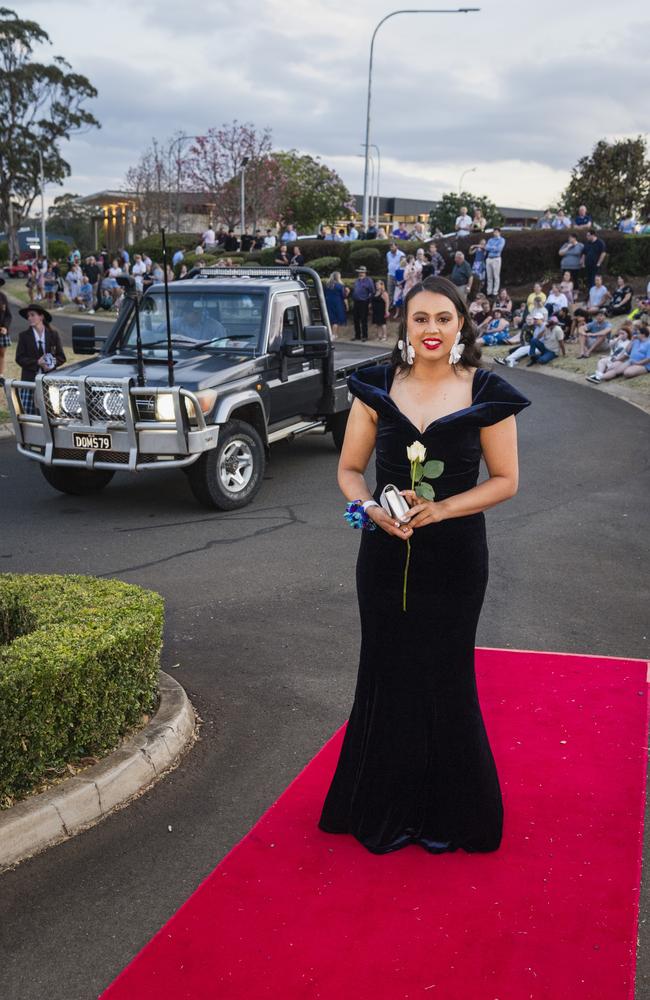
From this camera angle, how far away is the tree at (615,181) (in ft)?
152

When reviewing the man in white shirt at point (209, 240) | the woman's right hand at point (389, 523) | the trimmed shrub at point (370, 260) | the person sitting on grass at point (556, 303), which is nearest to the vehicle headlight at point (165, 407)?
the woman's right hand at point (389, 523)

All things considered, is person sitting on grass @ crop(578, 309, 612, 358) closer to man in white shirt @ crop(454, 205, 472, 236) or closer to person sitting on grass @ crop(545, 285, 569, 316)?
person sitting on grass @ crop(545, 285, 569, 316)

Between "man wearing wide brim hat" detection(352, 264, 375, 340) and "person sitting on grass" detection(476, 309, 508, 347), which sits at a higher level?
"man wearing wide brim hat" detection(352, 264, 375, 340)

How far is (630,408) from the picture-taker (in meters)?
17.2

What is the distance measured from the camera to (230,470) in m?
9.98

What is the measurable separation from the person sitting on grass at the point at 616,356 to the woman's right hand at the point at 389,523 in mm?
17069

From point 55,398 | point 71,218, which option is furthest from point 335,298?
point 71,218

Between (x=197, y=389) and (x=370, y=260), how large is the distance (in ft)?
87.8

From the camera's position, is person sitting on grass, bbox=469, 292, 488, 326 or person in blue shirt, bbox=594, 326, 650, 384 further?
person sitting on grass, bbox=469, 292, 488, 326

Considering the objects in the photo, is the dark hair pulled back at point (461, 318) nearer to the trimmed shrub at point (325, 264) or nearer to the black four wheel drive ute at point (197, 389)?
the black four wheel drive ute at point (197, 389)

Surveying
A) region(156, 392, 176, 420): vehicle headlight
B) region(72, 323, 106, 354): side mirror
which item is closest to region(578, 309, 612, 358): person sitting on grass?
region(72, 323, 106, 354): side mirror

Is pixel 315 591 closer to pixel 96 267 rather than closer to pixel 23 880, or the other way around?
pixel 23 880

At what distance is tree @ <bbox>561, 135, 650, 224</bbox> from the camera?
152 ft

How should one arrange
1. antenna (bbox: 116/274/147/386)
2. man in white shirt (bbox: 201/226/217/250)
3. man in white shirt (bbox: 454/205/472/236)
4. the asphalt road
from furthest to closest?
man in white shirt (bbox: 201/226/217/250)
man in white shirt (bbox: 454/205/472/236)
antenna (bbox: 116/274/147/386)
the asphalt road
